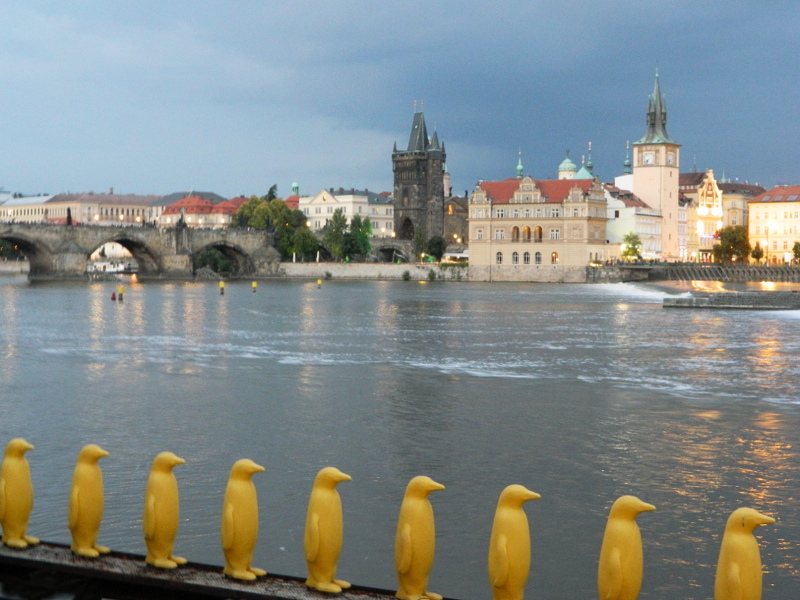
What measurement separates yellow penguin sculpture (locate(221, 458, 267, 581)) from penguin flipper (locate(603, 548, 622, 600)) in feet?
6.70

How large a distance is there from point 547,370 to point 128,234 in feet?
262

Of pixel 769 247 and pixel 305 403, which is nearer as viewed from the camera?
pixel 305 403

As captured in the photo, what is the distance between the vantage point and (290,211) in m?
113

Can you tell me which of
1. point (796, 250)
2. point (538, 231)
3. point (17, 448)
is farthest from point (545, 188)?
point (17, 448)

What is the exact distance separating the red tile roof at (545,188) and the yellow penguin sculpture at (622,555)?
92.8 metres

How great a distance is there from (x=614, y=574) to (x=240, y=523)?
7.32ft

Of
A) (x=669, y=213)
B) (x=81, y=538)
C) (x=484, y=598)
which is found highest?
(x=669, y=213)

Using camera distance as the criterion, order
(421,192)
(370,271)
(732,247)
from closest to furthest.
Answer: (370,271), (732,247), (421,192)

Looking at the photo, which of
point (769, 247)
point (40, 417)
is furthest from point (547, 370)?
point (769, 247)

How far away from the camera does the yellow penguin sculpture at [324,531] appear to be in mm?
6453

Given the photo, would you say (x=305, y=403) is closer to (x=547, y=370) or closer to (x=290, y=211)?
(x=547, y=370)

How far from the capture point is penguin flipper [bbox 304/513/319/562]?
21.3 ft

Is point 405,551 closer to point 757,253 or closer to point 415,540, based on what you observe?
point 415,540

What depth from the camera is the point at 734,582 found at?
5941 millimetres
